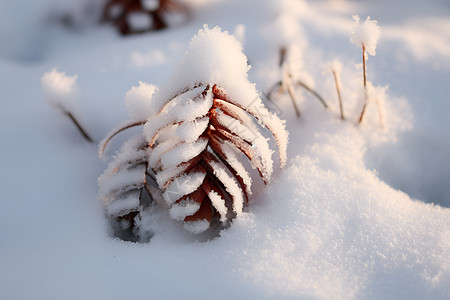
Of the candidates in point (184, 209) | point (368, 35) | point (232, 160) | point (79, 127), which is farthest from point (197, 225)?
point (368, 35)

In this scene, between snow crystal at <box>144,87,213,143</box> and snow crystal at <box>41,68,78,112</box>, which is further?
snow crystal at <box>41,68,78,112</box>

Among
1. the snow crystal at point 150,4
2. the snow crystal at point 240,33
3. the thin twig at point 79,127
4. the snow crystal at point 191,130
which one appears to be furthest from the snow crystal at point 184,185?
the snow crystal at point 150,4

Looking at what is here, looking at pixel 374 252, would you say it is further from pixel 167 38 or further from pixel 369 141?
pixel 167 38

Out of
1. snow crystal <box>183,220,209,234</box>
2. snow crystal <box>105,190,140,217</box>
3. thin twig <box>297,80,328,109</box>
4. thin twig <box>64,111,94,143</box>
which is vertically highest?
thin twig <box>297,80,328,109</box>

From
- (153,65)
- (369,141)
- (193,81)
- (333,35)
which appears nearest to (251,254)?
(193,81)

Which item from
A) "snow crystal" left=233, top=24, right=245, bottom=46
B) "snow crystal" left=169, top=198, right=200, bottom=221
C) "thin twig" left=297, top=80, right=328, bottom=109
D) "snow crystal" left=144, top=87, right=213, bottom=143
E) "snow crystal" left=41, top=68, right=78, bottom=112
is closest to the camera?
"snow crystal" left=144, top=87, right=213, bottom=143

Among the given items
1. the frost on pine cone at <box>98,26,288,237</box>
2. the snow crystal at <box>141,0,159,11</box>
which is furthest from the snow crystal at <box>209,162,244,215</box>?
the snow crystal at <box>141,0,159,11</box>

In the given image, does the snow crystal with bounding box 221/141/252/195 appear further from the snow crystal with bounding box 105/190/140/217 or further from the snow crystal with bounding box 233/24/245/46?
the snow crystal with bounding box 233/24/245/46

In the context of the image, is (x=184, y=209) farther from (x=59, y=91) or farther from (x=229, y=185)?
(x=59, y=91)
